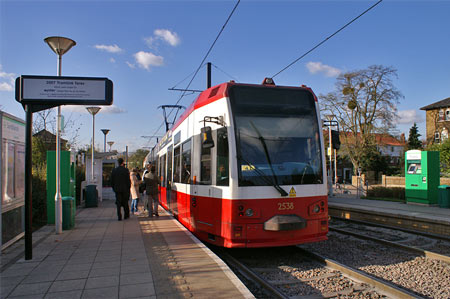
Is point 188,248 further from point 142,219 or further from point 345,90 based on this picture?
point 345,90

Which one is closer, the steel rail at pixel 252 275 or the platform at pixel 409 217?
the steel rail at pixel 252 275

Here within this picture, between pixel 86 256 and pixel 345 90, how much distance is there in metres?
40.8

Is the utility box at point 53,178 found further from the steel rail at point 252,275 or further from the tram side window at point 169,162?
the steel rail at point 252,275

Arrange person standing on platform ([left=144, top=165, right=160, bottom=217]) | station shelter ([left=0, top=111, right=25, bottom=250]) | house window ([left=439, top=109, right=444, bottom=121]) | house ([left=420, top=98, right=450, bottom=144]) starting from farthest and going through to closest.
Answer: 1. house window ([left=439, top=109, right=444, bottom=121])
2. house ([left=420, top=98, right=450, bottom=144])
3. person standing on platform ([left=144, top=165, right=160, bottom=217])
4. station shelter ([left=0, top=111, right=25, bottom=250])

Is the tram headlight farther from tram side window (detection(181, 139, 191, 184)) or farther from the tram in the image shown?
tram side window (detection(181, 139, 191, 184))

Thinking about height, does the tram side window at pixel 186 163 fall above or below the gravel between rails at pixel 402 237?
above

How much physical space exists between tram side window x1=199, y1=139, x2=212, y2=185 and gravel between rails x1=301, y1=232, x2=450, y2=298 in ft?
9.57

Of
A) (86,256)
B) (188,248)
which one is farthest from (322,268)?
(86,256)

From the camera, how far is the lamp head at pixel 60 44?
8.85 m

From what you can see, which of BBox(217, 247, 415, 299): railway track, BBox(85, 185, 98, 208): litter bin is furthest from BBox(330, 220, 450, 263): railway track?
BBox(85, 185, 98, 208): litter bin

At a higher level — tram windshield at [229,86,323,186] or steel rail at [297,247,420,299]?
tram windshield at [229,86,323,186]

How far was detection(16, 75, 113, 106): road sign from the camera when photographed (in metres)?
6.45

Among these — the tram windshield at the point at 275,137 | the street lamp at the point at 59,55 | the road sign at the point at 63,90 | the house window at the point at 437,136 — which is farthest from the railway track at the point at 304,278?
the house window at the point at 437,136

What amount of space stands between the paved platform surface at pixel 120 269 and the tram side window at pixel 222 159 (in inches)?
52.4
